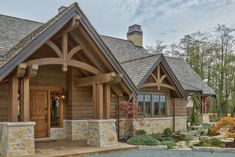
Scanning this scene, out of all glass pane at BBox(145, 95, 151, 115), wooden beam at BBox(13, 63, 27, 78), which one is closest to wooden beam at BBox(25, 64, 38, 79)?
wooden beam at BBox(13, 63, 27, 78)

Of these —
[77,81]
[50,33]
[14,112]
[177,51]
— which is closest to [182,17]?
[177,51]

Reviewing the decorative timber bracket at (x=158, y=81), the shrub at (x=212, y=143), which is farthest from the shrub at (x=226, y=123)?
the decorative timber bracket at (x=158, y=81)

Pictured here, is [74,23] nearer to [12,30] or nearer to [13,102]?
[13,102]

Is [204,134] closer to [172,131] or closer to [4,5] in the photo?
[172,131]

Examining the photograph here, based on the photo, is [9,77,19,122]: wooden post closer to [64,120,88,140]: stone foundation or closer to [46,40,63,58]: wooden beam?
[46,40,63,58]: wooden beam

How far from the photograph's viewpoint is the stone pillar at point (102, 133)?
11.6 metres

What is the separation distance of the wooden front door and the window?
5771 millimetres

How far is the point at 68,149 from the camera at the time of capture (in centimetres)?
1085

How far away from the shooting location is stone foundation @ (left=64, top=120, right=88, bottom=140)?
13422 mm

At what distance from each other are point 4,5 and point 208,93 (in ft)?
58.6

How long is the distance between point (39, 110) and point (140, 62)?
22.7 feet

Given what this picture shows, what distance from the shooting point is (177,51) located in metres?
37.9

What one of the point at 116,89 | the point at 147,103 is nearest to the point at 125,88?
the point at 116,89

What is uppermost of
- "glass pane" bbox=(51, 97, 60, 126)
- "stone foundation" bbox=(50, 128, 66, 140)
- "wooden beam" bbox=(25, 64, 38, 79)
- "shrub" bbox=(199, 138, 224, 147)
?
"wooden beam" bbox=(25, 64, 38, 79)
